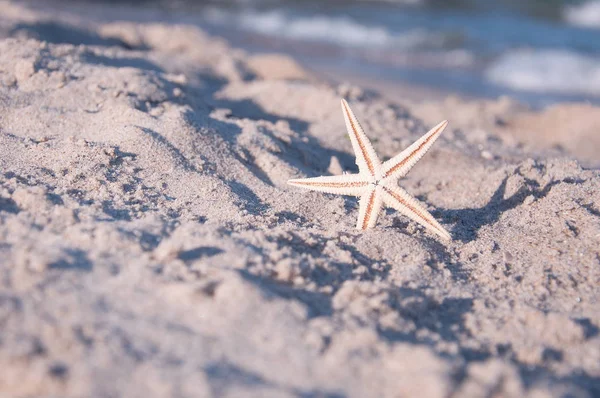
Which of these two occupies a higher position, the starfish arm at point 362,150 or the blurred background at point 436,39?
the blurred background at point 436,39

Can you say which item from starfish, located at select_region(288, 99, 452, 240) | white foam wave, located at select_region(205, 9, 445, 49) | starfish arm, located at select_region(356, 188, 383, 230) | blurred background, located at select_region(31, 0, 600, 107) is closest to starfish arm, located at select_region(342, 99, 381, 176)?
starfish, located at select_region(288, 99, 452, 240)

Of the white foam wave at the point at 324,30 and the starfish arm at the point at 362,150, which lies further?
the white foam wave at the point at 324,30

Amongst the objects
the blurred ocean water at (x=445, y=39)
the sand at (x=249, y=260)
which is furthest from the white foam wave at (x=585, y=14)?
the sand at (x=249, y=260)

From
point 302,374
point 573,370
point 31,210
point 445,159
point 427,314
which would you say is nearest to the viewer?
point 302,374

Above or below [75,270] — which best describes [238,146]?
above


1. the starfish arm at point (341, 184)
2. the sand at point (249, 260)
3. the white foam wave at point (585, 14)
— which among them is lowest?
Answer: the sand at point (249, 260)

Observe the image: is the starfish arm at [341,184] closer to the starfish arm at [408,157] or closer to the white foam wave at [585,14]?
the starfish arm at [408,157]

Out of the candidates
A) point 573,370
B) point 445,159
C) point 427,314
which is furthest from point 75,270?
point 445,159

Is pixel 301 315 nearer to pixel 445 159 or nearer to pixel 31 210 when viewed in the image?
pixel 31 210
